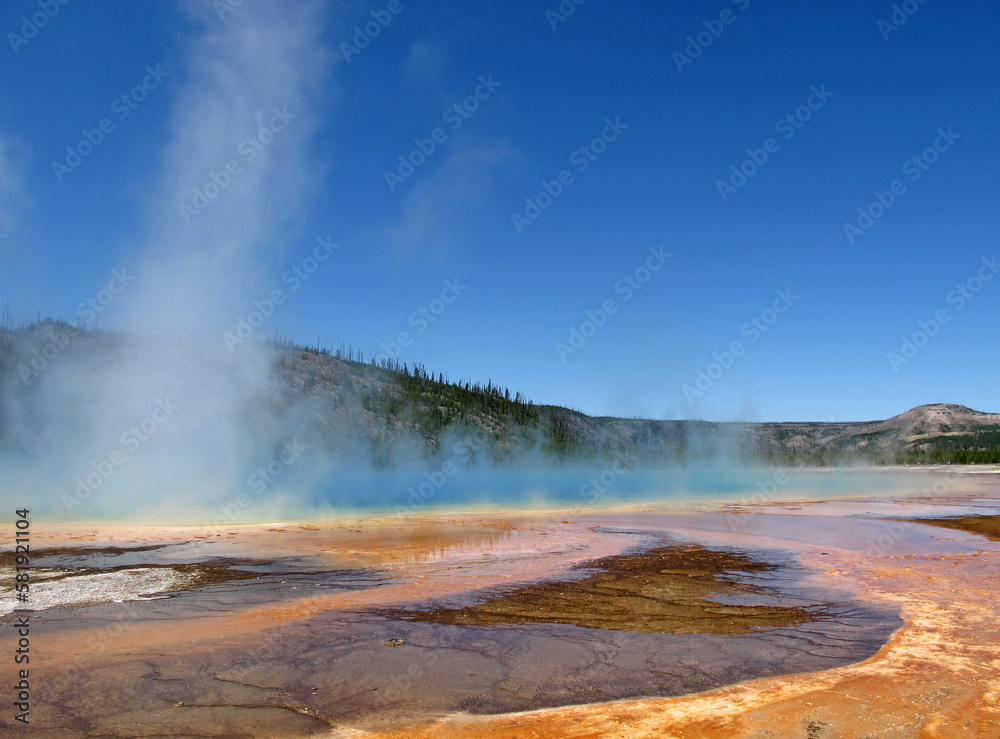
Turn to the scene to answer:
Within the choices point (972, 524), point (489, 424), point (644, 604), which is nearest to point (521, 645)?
point (644, 604)

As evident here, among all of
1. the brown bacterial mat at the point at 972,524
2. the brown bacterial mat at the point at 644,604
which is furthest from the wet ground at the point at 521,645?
the brown bacterial mat at the point at 972,524

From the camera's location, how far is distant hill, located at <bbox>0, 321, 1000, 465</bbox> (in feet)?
290

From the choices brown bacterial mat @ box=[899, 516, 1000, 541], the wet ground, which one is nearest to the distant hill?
the wet ground

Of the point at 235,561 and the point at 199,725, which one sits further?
the point at 235,561

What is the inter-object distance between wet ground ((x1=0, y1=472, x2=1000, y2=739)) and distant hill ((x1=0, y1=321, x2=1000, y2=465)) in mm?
47830

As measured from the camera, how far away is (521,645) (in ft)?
22.6

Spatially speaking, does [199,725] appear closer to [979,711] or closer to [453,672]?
[453,672]

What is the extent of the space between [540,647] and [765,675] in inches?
91.5

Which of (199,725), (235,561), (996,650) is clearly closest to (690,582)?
(996,650)

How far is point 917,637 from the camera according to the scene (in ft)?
23.1

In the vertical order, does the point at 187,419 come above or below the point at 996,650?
above

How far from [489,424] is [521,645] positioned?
4403 inches

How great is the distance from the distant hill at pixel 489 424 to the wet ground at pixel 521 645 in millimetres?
47830

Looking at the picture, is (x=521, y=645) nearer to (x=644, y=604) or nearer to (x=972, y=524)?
(x=644, y=604)
